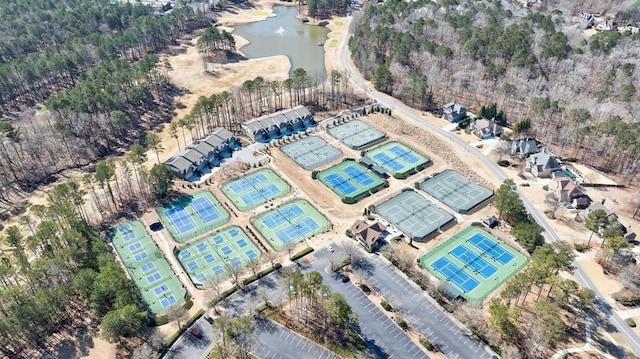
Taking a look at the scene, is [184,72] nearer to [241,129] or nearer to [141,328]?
[241,129]

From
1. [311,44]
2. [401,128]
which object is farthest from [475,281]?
[311,44]

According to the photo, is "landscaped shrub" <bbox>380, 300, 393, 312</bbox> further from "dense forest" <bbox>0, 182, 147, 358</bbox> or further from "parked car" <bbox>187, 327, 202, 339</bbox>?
"dense forest" <bbox>0, 182, 147, 358</bbox>

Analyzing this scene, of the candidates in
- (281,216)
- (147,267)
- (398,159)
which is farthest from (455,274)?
(147,267)

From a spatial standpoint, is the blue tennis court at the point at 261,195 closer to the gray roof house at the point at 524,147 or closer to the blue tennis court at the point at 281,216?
the blue tennis court at the point at 281,216

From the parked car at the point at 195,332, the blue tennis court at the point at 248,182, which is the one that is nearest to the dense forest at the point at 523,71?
the blue tennis court at the point at 248,182

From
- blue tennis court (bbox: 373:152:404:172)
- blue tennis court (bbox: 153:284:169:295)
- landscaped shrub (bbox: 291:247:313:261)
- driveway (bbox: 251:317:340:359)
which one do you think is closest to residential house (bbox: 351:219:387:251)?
landscaped shrub (bbox: 291:247:313:261)

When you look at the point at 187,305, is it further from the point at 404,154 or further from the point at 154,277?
the point at 404,154

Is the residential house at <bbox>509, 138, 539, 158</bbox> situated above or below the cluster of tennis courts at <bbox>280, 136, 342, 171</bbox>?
above
